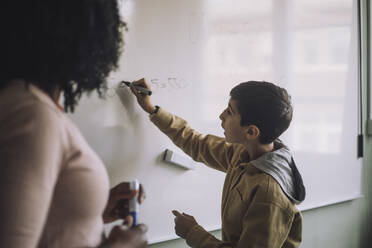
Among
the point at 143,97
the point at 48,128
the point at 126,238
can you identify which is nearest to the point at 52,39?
the point at 48,128

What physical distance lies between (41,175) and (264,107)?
2.32ft

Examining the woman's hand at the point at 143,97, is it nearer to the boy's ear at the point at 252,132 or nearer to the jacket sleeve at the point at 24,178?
the boy's ear at the point at 252,132

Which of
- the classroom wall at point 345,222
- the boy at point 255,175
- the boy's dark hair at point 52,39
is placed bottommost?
the classroom wall at point 345,222

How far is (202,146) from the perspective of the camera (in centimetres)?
120

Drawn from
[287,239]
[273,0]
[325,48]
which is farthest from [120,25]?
[325,48]

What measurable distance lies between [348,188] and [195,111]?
1.02 m

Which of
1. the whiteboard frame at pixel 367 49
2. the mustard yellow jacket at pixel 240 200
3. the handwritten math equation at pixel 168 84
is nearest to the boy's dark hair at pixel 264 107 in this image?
the mustard yellow jacket at pixel 240 200

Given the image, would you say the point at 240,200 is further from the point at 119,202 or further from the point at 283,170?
the point at 119,202

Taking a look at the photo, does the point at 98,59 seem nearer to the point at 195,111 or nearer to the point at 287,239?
the point at 195,111

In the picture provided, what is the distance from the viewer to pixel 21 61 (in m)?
0.56

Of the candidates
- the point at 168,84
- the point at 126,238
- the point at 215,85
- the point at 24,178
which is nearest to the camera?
the point at 24,178

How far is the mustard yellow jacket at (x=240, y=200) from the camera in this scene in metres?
0.94

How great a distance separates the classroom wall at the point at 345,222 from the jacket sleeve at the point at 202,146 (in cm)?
67

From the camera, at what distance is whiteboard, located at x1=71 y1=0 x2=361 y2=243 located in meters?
1.11
